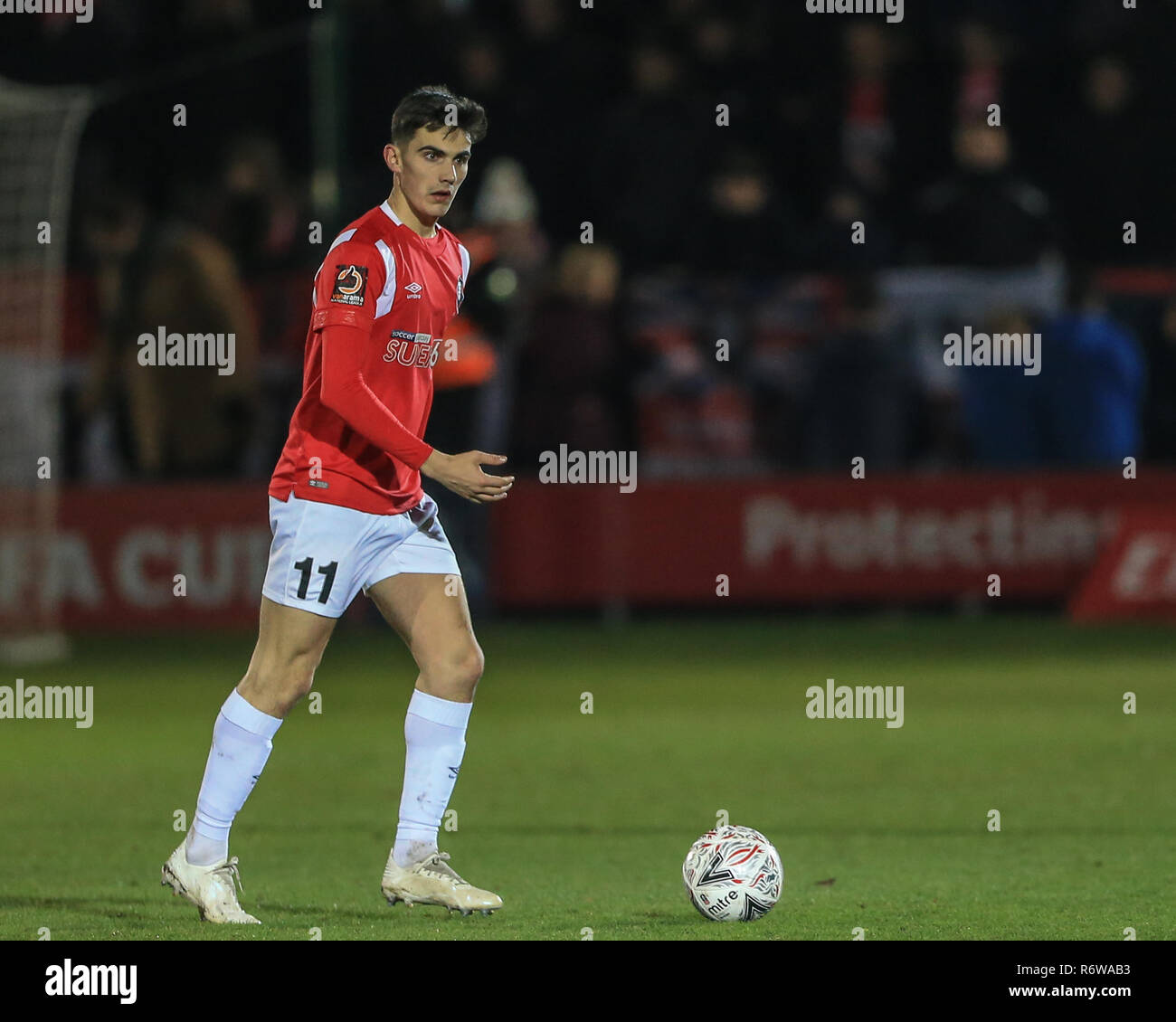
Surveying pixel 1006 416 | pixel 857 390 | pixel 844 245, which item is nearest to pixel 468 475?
pixel 857 390

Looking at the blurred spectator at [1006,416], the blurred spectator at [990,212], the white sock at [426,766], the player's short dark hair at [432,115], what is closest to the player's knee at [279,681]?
the white sock at [426,766]

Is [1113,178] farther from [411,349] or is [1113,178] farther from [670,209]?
[411,349]

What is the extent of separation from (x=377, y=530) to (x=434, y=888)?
3.41 feet

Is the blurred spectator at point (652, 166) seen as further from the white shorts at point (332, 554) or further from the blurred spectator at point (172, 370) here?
the white shorts at point (332, 554)

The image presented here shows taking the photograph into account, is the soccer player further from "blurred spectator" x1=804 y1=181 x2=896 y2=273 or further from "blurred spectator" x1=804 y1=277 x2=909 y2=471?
"blurred spectator" x1=804 y1=181 x2=896 y2=273

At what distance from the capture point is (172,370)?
14875mm

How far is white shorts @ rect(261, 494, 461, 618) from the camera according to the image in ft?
20.4

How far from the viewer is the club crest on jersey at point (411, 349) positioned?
6281 millimetres

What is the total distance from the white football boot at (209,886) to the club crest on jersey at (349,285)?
1627 mm

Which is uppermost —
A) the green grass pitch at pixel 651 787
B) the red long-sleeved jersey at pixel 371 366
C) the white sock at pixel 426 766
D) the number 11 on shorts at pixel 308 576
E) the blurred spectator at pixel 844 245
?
the blurred spectator at pixel 844 245

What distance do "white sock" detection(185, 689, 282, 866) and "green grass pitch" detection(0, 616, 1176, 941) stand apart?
0.23 m

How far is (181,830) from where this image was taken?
7.99 metres

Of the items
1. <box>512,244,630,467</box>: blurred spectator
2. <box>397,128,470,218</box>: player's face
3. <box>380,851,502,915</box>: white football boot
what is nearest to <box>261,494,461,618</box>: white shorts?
<box>380,851,502,915</box>: white football boot
